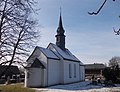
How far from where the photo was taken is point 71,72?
41.7 m

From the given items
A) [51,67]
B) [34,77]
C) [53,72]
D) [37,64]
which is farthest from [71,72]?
[34,77]

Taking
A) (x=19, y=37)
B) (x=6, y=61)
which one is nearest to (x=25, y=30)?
(x=19, y=37)

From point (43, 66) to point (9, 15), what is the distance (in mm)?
17404

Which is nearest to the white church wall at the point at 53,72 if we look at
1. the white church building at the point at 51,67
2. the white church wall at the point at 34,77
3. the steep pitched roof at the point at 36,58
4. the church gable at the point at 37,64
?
the white church building at the point at 51,67

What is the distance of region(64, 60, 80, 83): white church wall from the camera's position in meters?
38.5

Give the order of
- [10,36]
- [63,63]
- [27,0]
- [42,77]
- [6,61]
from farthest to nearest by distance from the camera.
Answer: [63,63], [42,77], [6,61], [10,36], [27,0]

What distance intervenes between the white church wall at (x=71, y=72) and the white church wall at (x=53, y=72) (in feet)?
5.84

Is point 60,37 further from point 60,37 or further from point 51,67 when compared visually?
point 51,67

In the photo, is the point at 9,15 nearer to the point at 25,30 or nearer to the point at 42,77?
the point at 25,30

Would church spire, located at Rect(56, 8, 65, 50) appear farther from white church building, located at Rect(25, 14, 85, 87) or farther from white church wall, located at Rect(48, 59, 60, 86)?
white church wall, located at Rect(48, 59, 60, 86)

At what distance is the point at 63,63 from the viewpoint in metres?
37.5

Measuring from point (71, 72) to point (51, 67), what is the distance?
26.6 feet

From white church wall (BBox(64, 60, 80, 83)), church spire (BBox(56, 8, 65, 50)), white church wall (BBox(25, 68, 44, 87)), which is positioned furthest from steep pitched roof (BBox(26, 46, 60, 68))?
church spire (BBox(56, 8, 65, 50))

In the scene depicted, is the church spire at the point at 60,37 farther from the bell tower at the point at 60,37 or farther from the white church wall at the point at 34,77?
the white church wall at the point at 34,77
